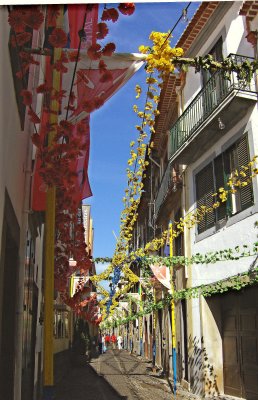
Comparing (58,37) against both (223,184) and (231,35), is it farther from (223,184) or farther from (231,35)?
(231,35)

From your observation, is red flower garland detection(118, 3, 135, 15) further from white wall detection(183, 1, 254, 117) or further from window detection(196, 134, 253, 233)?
white wall detection(183, 1, 254, 117)

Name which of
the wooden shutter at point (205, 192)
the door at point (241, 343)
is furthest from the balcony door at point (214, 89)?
the door at point (241, 343)

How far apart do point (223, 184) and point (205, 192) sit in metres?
1.36

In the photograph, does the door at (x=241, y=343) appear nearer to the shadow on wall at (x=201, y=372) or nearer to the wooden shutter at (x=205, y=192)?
the shadow on wall at (x=201, y=372)

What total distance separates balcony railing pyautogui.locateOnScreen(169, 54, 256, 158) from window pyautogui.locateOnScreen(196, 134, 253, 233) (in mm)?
1021

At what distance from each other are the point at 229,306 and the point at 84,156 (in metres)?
7.29

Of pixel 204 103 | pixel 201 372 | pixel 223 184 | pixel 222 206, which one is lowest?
pixel 201 372

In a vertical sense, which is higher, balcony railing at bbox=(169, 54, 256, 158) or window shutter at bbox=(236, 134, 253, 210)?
balcony railing at bbox=(169, 54, 256, 158)

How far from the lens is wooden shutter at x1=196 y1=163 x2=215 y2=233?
1208cm

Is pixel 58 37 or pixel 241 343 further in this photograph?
pixel 241 343

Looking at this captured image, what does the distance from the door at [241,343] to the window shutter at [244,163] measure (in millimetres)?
1815

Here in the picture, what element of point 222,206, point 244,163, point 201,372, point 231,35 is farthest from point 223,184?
point 201,372

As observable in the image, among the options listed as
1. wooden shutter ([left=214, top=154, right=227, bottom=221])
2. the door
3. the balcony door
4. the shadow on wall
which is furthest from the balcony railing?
the shadow on wall

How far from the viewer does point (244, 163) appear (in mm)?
10086
